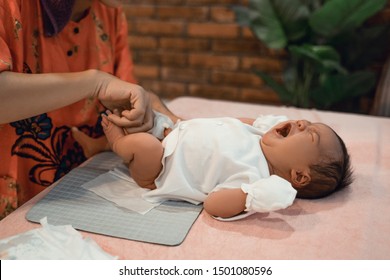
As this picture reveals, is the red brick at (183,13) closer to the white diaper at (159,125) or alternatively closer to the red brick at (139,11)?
the red brick at (139,11)

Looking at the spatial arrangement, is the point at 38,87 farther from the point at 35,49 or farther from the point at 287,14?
the point at 287,14

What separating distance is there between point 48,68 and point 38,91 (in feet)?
0.92

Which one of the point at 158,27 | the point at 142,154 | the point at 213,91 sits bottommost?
the point at 213,91

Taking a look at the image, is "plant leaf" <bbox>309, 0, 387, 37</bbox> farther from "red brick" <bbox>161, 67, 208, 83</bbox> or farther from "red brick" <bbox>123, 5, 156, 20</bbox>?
"red brick" <bbox>123, 5, 156, 20</bbox>

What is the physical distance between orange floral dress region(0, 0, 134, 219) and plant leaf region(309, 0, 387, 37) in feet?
3.92

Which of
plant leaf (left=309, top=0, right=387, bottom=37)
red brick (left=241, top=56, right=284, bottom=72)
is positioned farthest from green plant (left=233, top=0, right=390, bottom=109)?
red brick (left=241, top=56, right=284, bottom=72)

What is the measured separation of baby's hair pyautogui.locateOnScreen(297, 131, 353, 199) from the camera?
1.11m

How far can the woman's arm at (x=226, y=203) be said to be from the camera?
3.33 feet

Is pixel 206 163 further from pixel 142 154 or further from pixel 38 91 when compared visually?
pixel 38 91

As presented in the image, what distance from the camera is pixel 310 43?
2.48m

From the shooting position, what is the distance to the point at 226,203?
1017mm

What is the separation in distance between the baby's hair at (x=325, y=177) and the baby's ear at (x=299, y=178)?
0.5 inches

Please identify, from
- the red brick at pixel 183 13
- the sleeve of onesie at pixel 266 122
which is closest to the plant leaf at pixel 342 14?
the red brick at pixel 183 13

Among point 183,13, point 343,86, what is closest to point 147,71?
point 183,13
